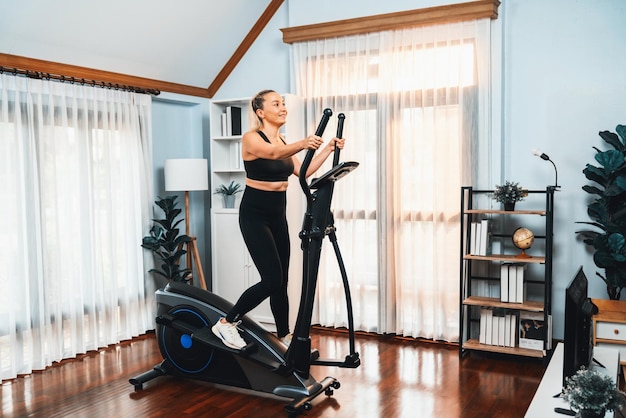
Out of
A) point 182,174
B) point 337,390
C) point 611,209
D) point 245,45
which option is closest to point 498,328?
point 611,209

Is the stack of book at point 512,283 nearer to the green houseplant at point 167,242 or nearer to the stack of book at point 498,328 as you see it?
the stack of book at point 498,328

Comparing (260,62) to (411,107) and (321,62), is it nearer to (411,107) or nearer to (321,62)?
(321,62)

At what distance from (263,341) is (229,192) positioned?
213 centimetres

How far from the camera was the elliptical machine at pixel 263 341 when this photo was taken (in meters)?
3.21

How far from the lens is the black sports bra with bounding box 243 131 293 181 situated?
3.48 m

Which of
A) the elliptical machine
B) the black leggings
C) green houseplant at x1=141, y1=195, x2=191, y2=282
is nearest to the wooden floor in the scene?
the elliptical machine

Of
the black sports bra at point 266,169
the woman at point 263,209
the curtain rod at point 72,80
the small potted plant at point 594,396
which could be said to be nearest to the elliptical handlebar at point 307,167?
the woman at point 263,209

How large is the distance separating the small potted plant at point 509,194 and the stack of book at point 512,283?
1.39 feet

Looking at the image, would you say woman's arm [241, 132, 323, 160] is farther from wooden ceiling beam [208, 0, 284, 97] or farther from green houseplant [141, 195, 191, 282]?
wooden ceiling beam [208, 0, 284, 97]

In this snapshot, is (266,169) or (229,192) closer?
(266,169)

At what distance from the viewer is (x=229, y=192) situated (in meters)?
5.39

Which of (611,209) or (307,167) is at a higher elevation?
(307,167)

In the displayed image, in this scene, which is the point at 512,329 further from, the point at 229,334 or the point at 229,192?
the point at 229,192

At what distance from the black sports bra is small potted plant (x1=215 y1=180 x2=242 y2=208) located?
188 cm
